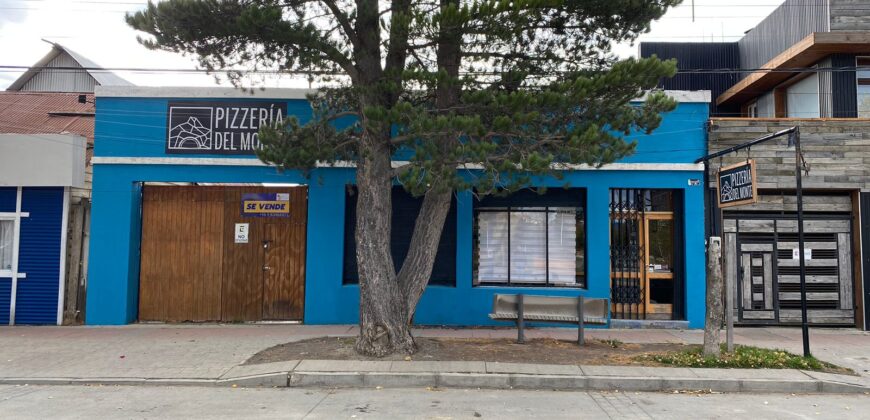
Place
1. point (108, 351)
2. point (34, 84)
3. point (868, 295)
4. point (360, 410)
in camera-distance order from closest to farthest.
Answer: point (360, 410) < point (108, 351) < point (868, 295) < point (34, 84)

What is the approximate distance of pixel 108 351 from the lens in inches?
360

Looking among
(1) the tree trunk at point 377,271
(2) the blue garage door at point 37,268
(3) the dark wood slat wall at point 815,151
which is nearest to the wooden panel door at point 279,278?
(1) the tree trunk at point 377,271

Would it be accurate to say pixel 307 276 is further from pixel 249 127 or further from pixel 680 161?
pixel 680 161

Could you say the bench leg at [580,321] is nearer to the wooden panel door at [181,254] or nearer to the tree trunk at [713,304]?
the tree trunk at [713,304]

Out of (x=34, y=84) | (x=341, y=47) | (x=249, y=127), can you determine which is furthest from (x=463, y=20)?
(x=34, y=84)

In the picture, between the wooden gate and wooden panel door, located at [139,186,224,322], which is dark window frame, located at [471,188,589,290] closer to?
the wooden gate

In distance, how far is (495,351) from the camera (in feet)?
29.8

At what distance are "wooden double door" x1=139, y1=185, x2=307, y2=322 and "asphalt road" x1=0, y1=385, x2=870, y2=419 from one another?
170 inches

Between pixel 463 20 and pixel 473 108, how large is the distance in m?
1.42

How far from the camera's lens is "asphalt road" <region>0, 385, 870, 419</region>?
20.5 ft

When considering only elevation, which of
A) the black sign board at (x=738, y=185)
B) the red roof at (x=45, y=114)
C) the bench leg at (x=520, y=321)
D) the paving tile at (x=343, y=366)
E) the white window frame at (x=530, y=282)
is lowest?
the paving tile at (x=343, y=366)

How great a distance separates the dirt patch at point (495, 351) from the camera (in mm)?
8484

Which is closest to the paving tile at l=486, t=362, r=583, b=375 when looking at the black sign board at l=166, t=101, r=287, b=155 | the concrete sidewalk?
the concrete sidewalk

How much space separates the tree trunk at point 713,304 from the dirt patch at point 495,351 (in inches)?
32.7
